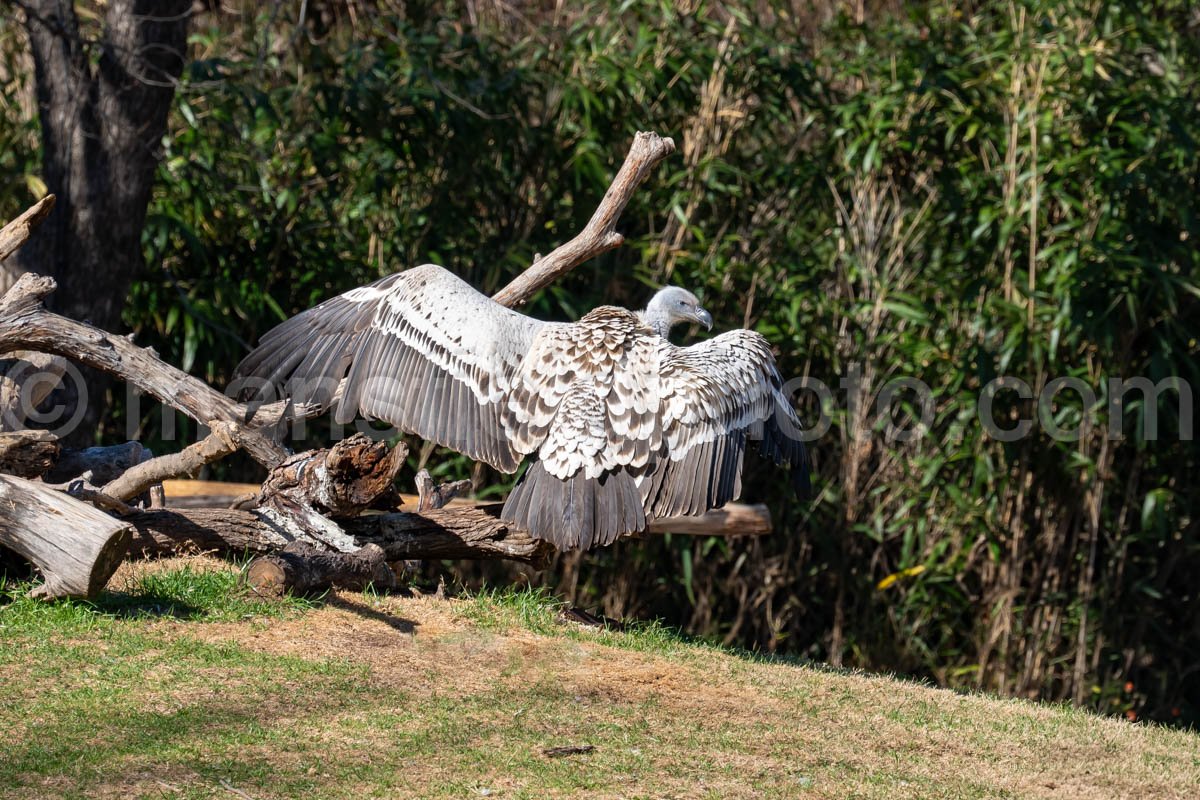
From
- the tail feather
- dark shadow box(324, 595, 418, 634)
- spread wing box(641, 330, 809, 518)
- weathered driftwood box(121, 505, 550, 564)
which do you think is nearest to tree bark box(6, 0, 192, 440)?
weathered driftwood box(121, 505, 550, 564)

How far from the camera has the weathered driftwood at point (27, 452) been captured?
442 cm

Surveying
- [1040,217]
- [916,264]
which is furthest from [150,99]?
[1040,217]

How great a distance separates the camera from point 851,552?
6.98 m

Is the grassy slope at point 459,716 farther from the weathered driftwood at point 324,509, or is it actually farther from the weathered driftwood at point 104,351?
the weathered driftwood at point 104,351

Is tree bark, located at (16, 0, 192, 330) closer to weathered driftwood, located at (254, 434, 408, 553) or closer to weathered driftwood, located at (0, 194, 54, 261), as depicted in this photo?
weathered driftwood, located at (0, 194, 54, 261)

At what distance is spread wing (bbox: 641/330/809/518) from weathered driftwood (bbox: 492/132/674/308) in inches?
30.4

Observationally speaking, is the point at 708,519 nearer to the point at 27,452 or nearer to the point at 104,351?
the point at 104,351

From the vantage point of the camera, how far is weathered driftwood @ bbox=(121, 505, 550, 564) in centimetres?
471

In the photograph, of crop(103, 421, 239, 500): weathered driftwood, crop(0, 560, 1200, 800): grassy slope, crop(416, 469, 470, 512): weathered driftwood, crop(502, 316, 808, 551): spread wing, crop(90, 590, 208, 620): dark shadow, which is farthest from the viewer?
crop(416, 469, 470, 512): weathered driftwood

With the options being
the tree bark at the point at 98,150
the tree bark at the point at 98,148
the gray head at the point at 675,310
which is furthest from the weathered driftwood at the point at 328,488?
the tree bark at the point at 98,148

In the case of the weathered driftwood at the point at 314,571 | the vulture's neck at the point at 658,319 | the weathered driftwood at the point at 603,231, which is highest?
the weathered driftwood at the point at 603,231

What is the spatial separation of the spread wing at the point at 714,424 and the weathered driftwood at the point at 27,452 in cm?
210

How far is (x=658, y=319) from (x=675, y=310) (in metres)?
0.11

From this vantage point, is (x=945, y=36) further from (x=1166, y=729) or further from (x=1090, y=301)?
(x=1166, y=729)
